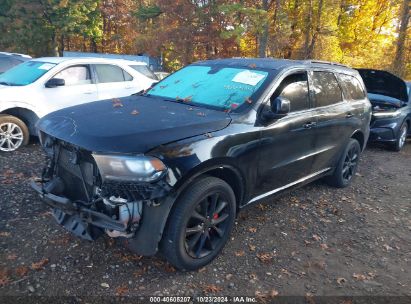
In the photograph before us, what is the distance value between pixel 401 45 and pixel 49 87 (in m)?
22.0

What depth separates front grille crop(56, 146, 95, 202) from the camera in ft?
9.22

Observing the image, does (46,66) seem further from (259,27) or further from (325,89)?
(259,27)

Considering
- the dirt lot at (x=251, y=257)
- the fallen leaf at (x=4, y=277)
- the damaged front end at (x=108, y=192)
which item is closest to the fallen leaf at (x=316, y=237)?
the dirt lot at (x=251, y=257)

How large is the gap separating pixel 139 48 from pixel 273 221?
2341 centimetres

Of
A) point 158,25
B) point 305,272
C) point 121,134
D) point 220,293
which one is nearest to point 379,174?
point 305,272

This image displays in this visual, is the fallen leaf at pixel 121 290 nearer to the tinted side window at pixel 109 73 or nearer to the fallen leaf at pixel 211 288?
the fallen leaf at pixel 211 288

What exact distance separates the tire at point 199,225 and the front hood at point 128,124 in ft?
1.60

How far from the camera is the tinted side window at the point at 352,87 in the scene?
16.4 ft

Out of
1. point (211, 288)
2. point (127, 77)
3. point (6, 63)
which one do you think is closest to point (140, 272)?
point (211, 288)

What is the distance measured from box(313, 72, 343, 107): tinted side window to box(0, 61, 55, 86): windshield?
4852 millimetres

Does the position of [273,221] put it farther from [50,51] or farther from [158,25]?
[50,51]

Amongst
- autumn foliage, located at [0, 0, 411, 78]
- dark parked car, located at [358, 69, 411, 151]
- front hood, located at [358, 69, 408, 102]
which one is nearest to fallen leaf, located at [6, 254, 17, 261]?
dark parked car, located at [358, 69, 411, 151]

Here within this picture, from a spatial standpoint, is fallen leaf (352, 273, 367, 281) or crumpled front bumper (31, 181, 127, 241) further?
fallen leaf (352, 273, 367, 281)

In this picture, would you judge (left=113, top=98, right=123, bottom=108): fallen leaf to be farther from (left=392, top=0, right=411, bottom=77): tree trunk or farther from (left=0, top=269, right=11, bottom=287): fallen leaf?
(left=392, top=0, right=411, bottom=77): tree trunk
